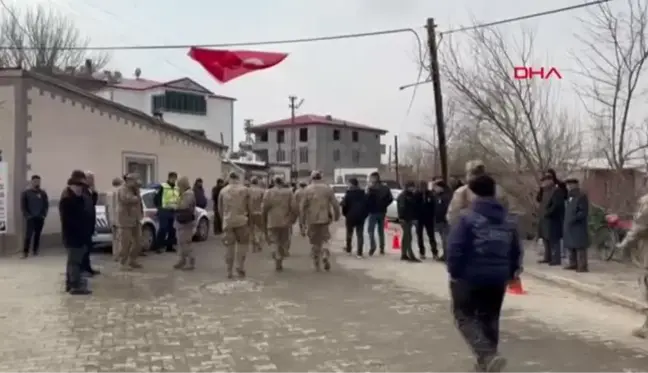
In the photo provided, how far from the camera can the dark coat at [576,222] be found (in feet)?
47.2

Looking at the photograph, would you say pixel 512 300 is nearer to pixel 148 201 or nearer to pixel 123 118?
pixel 148 201

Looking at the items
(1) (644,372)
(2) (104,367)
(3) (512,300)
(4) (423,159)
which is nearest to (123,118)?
(3) (512,300)

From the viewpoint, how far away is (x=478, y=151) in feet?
86.7

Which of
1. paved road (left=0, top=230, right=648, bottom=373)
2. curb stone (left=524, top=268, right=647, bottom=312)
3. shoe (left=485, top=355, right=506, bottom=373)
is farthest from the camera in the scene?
curb stone (left=524, top=268, right=647, bottom=312)

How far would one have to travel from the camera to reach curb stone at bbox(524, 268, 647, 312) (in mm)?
11062

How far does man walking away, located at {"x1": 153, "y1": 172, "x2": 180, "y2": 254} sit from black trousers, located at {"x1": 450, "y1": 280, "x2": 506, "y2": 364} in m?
12.1

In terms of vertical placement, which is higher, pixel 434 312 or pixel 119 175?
pixel 119 175

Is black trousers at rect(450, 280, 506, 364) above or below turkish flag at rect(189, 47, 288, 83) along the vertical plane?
below

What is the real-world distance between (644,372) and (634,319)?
3.15 metres

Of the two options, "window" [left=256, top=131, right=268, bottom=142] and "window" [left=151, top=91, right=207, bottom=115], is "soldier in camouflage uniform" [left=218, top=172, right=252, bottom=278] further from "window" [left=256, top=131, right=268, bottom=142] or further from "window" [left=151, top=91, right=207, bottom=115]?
"window" [left=256, top=131, right=268, bottom=142]

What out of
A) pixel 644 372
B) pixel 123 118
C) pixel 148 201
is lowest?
pixel 644 372

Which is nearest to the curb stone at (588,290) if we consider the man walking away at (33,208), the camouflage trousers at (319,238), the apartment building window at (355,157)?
the camouflage trousers at (319,238)

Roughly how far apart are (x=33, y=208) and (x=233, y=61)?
5407 millimetres

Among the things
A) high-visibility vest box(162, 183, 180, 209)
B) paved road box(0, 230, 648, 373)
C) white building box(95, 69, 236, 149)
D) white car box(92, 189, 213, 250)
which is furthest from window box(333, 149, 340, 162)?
paved road box(0, 230, 648, 373)
